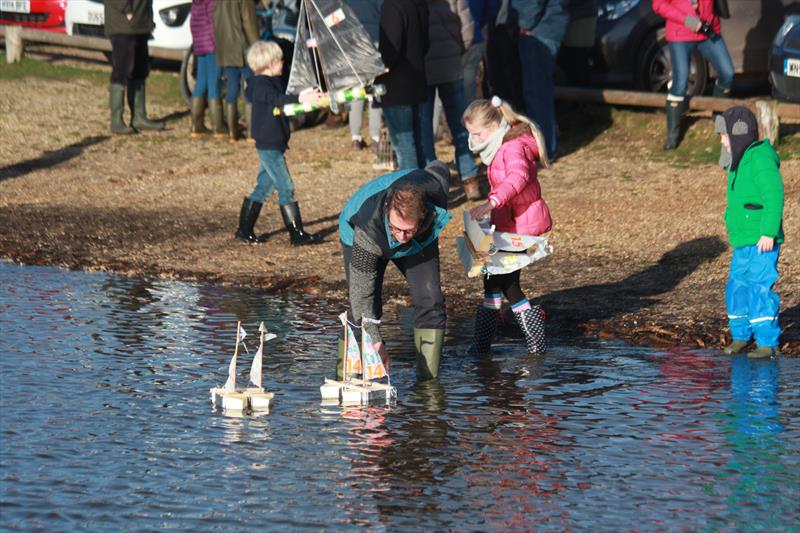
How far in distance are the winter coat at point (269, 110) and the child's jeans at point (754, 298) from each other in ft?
14.9

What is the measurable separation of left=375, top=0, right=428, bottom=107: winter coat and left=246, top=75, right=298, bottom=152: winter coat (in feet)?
2.94

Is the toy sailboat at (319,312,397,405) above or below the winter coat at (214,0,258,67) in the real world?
below

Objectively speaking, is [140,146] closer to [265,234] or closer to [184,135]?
[184,135]

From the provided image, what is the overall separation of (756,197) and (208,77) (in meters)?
10.2

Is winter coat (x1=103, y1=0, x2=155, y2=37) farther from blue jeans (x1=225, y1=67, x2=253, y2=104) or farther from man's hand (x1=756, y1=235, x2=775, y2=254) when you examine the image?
man's hand (x1=756, y1=235, x2=775, y2=254)

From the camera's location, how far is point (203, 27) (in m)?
17.4

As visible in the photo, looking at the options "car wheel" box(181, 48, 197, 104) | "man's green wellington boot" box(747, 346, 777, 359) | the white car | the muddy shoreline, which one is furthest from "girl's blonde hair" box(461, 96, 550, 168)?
the white car

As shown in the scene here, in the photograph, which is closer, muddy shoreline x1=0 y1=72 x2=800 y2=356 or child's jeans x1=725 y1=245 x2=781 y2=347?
child's jeans x1=725 y1=245 x2=781 y2=347

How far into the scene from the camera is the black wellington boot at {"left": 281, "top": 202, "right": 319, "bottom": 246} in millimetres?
12398

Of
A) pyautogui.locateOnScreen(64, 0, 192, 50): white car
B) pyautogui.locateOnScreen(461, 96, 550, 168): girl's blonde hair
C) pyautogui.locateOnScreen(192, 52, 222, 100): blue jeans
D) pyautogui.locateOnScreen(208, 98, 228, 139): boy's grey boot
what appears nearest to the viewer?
pyautogui.locateOnScreen(461, 96, 550, 168): girl's blonde hair

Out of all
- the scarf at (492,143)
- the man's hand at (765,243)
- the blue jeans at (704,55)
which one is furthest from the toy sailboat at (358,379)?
the blue jeans at (704,55)

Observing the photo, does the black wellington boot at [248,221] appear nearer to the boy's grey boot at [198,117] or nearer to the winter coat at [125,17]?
the boy's grey boot at [198,117]

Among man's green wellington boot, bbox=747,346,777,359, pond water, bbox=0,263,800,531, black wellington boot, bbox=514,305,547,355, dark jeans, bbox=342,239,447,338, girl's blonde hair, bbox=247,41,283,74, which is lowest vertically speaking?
pond water, bbox=0,263,800,531

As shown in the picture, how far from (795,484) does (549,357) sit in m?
2.66
